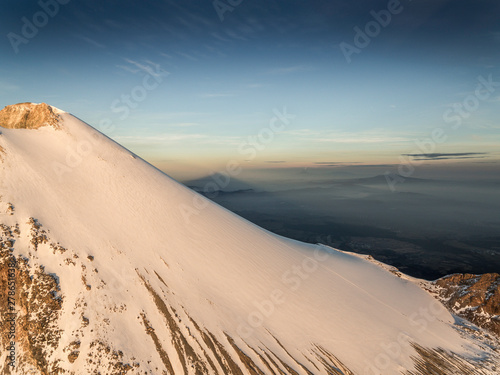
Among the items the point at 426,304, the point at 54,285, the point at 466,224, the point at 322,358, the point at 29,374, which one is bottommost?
the point at 29,374

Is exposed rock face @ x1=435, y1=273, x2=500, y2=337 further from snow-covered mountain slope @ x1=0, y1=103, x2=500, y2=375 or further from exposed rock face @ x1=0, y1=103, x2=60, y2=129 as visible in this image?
exposed rock face @ x1=0, y1=103, x2=60, y2=129

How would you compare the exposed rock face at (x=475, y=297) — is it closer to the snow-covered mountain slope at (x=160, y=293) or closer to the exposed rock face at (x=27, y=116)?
the snow-covered mountain slope at (x=160, y=293)

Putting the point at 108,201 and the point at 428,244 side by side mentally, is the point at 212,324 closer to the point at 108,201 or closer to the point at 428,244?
the point at 108,201

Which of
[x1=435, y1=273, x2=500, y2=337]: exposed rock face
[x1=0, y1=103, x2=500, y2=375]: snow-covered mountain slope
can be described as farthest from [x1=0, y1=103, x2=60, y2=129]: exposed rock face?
[x1=435, y1=273, x2=500, y2=337]: exposed rock face

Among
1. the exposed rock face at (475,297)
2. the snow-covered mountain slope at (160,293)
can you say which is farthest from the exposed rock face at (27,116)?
the exposed rock face at (475,297)

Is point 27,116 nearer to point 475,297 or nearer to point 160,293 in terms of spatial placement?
point 160,293

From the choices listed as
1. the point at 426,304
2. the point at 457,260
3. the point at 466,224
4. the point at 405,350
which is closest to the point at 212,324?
the point at 405,350

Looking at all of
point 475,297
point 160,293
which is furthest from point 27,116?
point 475,297
